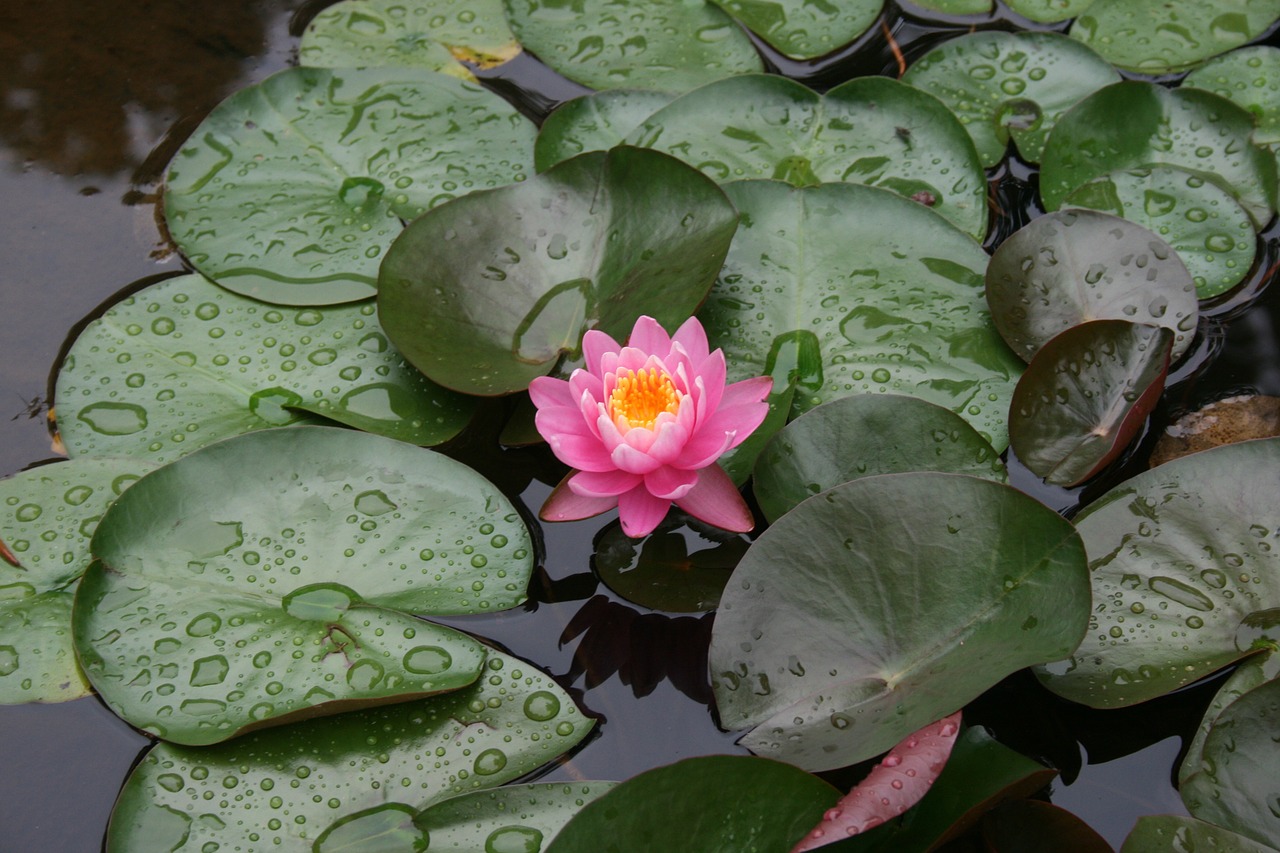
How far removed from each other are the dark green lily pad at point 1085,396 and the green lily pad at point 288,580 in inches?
43.0

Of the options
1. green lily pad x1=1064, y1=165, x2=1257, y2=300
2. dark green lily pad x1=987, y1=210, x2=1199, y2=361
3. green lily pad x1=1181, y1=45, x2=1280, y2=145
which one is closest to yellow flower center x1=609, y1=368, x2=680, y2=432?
dark green lily pad x1=987, y1=210, x2=1199, y2=361

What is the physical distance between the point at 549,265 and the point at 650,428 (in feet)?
1.91

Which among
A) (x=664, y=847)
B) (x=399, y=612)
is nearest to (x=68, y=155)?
(x=399, y=612)

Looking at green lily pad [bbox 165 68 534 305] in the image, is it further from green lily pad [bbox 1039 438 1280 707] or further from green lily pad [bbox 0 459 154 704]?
green lily pad [bbox 1039 438 1280 707]

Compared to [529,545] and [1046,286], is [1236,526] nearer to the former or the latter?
[1046,286]

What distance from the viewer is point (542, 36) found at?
2.88 m

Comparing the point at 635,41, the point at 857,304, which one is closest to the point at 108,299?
the point at 635,41

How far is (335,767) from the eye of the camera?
1629 millimetres

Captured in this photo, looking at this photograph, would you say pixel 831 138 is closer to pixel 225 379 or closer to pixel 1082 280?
pixel 1082 280

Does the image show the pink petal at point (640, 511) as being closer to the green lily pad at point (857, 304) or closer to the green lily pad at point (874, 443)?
the green lily pad at point (874, 443)

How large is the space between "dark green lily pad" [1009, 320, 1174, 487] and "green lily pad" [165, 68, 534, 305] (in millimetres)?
1466

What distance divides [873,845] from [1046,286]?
50.8 inches

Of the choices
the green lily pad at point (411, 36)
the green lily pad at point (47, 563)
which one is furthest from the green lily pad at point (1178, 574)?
the green lily pad at point (411, 36)

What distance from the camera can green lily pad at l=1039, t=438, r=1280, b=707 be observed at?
1.65 metres
